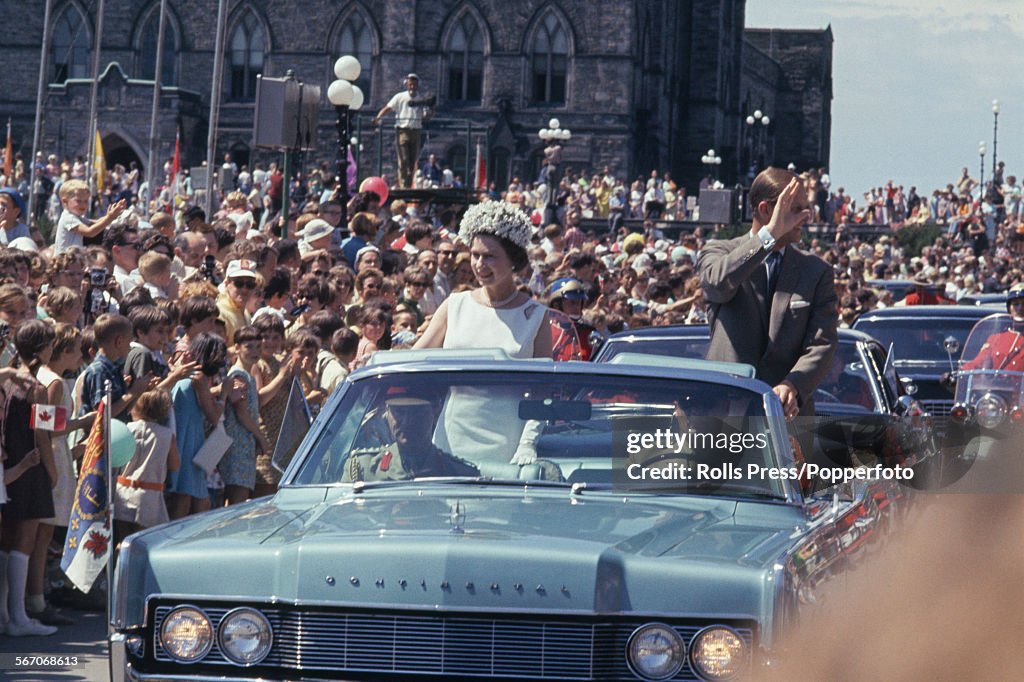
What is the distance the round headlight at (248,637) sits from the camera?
5402 mm

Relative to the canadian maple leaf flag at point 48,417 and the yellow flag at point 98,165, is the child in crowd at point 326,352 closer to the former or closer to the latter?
the canadian maple leaf flag at point 48,417

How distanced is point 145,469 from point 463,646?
526cm

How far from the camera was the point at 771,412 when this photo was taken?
21.4ft

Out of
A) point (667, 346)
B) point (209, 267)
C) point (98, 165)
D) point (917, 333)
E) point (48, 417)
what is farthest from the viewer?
point (98, 165)

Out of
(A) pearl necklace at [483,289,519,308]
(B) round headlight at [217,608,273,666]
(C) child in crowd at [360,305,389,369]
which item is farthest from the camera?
(C) child in crowd at [360,305,389,369]

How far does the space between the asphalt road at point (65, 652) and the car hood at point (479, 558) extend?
109 inches

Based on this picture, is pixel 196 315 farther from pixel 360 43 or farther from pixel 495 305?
pixel 360 43

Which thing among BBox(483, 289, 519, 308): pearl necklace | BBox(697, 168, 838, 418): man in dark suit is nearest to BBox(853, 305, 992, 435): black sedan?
BBox(697, 168, 838, 418): man in dark suit

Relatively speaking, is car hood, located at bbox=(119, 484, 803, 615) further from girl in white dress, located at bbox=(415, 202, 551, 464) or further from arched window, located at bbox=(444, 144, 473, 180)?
arched window, located at bbox=(444, 144, 473, 180)

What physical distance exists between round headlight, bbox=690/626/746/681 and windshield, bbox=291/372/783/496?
1.26m

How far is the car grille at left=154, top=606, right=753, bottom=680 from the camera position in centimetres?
522

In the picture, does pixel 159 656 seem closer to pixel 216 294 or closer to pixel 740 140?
pixel 216 294

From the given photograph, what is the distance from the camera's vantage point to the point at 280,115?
1953cm

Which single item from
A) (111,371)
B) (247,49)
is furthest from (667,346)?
(247,49)
